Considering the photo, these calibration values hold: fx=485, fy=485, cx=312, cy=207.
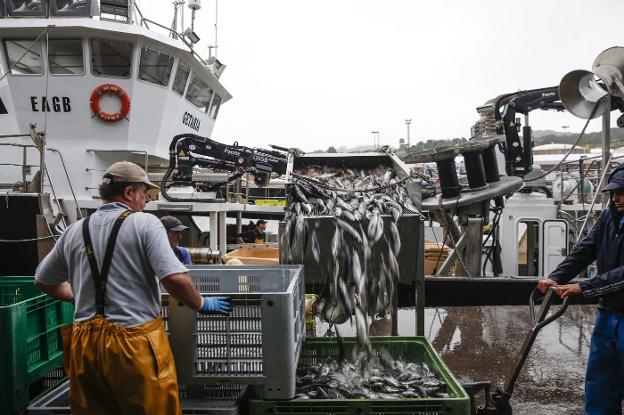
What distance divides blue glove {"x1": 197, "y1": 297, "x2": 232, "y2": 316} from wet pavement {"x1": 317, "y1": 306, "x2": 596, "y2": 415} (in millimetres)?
2462

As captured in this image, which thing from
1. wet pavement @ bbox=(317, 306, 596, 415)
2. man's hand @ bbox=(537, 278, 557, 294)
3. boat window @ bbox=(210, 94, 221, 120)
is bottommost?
wet pavement @ bbox=(317, 306, 596, 415)

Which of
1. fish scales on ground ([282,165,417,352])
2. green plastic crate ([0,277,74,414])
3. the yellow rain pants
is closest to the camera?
the yellow rain pants

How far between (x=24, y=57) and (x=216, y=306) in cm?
1200

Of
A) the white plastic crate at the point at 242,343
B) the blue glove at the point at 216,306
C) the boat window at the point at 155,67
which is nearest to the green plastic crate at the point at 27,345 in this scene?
the white plastic crate at the point at 242,343

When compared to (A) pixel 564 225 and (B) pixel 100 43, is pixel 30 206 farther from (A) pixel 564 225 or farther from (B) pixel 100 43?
(A) pixel 564 225

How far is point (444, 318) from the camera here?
762 cm

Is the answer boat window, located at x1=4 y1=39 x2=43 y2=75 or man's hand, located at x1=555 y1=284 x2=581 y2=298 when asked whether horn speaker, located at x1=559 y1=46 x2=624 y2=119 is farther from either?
boat window, located at x1=4 y1=39 x2=43 y2=75

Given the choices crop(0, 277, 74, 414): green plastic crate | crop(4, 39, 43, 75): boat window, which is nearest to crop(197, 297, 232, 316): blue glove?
crop(0, 277, 74, 414): green plastic crate

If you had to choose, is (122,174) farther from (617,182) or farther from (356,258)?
(617,182)

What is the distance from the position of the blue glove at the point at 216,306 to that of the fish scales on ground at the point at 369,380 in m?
0.83

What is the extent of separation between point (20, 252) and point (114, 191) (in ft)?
23.4

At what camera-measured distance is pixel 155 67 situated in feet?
41.3

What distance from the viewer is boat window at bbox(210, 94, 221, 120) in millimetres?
15883

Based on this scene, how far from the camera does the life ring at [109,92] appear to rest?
39.0ft
